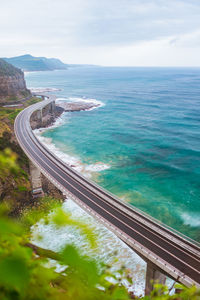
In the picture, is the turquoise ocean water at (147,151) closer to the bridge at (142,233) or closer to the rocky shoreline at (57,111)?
the rocky shoreline at (57,111)

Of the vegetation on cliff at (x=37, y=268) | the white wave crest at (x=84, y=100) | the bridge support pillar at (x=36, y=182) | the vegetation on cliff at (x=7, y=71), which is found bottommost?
the bridge support pillar at (x=36, y=182)

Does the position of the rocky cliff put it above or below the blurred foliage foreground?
above

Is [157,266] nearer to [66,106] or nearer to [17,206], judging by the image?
[17,206]

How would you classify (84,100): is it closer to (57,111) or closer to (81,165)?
(57,111)

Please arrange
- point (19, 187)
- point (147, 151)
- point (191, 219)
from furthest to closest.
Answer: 1. point (147, 151)
2. point (19, 187)
3. point (191, 219)

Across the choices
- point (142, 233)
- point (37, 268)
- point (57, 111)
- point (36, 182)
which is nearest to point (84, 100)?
point (57, 111)

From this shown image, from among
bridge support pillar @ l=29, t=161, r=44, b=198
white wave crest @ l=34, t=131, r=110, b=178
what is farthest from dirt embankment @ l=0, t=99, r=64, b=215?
white wave crest @ l=34, t=131, r=110, b=178

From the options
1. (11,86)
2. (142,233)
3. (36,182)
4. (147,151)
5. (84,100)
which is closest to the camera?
(142,233)

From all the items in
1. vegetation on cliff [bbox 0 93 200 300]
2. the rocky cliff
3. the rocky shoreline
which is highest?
the rocky cliff

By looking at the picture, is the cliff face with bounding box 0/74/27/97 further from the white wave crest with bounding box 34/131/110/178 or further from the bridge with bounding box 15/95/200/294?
the bridge with bounding box 15/95/200/294

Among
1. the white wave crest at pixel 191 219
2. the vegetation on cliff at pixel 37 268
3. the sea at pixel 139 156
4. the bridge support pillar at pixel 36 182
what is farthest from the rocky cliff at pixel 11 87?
the vegetation on cliff at pixel 37 268
